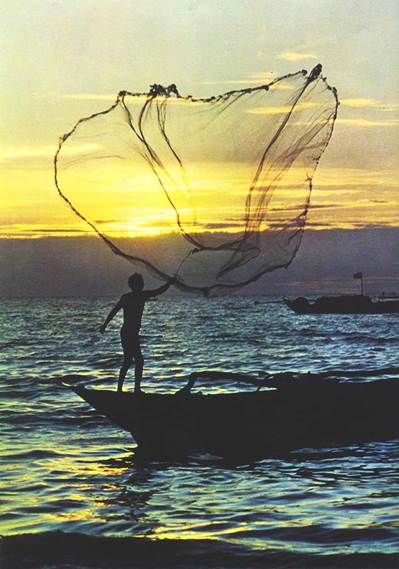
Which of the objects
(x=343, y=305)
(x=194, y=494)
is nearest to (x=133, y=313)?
(x=194, y=494)

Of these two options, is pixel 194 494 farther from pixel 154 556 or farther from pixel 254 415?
pixel 154 556

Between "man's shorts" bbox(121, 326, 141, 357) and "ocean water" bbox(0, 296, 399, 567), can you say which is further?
"man's shorts" bbox(121, 326, 141, 357)

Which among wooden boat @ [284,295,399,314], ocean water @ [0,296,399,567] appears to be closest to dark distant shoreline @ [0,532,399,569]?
ocean water @ [0,296,399,567]

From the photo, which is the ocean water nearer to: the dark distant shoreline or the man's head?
the dark distant shoreline

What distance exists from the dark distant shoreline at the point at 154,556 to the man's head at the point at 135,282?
204 inches

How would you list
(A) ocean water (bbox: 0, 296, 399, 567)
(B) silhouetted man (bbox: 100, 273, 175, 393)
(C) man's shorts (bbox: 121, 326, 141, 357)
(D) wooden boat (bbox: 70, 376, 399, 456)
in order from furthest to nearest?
(D) wooden boat (bbox: 70, 376, 399, 456) → (C) man's shorts (bbox: 121, 326, 141, 357) → (B) silhouetted man (bbox: 100, 273, 175, 393) → (A) ocean water (bbox: 0, 296, 399, 567)

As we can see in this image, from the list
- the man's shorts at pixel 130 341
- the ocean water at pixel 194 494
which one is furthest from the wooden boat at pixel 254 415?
the man's shorts at pixel 130 341

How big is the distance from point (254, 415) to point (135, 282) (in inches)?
121

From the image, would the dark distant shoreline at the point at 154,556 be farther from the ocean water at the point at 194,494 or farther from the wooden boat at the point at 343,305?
the wooden boat at the point at 343,305

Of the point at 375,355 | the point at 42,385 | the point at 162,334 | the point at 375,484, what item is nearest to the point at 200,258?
the point at 375,484

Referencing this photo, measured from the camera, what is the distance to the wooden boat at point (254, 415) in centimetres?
1559

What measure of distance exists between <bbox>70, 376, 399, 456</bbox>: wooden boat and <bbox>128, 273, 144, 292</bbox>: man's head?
1819mm

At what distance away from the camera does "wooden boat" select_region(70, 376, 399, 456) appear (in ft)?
51.1

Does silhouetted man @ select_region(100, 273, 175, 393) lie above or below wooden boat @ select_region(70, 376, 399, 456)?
above
